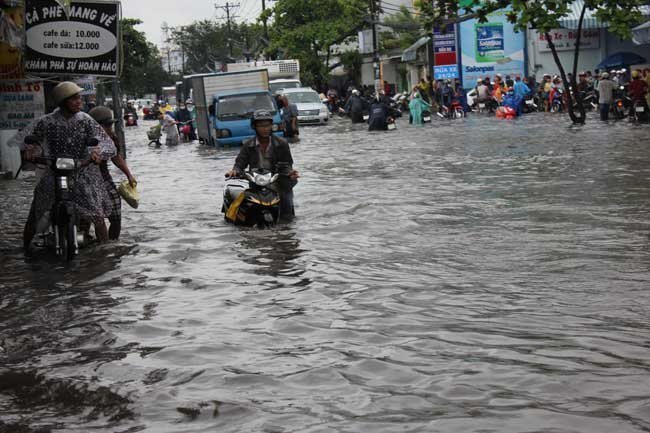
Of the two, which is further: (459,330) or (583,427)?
(459,330)

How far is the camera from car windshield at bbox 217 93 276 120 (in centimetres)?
3259

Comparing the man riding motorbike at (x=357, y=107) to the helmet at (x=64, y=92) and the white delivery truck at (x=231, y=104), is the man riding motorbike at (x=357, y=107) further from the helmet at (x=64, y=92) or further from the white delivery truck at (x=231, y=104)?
the helmet at (x=64, y=92)

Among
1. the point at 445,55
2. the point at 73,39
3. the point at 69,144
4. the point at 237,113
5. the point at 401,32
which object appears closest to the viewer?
the point at 69,144

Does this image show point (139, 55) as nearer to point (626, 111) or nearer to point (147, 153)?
point (147, 153)

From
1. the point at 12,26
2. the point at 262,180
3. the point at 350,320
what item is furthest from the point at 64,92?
the point at 12,26

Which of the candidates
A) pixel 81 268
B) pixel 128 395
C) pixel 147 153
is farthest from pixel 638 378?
pixel 147 153

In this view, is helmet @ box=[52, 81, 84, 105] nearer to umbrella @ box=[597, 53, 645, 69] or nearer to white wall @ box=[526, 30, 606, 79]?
umbrella @ box=[597, 53, 645, 69]

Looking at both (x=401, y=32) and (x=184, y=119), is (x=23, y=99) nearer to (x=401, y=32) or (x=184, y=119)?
(x=184, y=119)

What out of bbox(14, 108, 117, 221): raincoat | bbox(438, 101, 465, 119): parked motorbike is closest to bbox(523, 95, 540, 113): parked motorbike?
bbox(438, 101, 465, 119): parked motorbike

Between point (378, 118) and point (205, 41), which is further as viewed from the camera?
point (205, 41)

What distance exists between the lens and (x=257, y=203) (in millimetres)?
12477

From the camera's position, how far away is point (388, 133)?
35.6 metres

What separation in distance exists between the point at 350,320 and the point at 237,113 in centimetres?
2572

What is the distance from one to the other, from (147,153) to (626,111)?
1515cm
